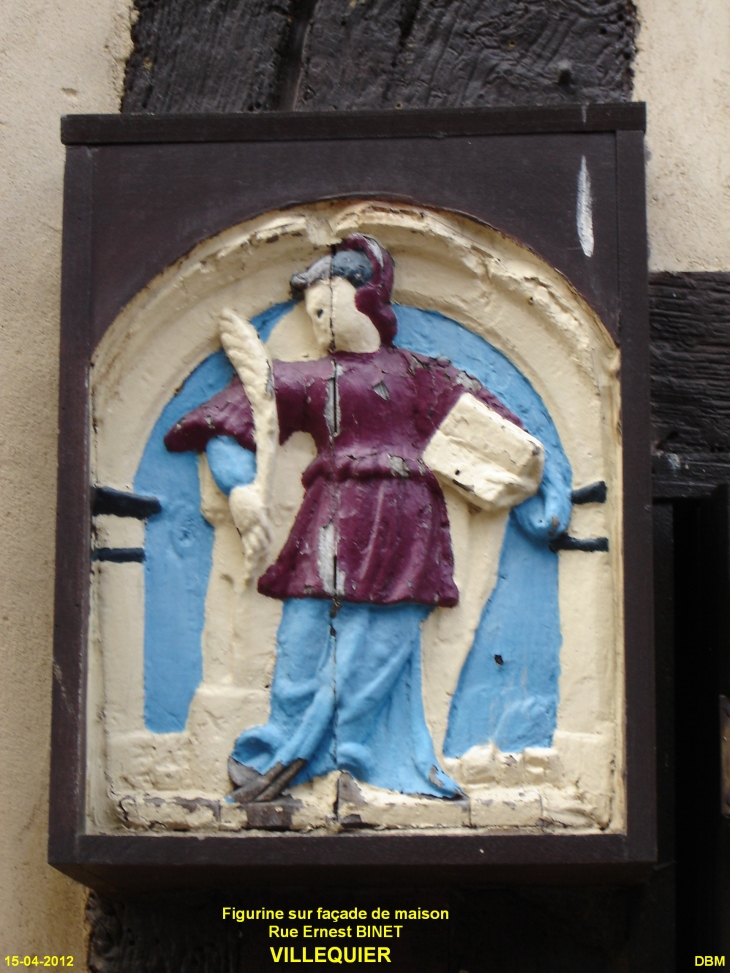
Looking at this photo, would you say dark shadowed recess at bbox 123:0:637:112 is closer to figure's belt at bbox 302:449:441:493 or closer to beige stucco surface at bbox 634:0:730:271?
beige stucco surface at bbox 634:0:730:271

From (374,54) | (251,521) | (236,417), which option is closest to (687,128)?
(374,54)

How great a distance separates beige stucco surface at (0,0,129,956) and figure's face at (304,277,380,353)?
0.63 m

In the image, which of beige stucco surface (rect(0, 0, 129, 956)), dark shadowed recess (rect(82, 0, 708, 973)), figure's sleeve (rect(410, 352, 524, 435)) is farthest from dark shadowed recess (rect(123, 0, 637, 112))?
figure's sleeve (rect(410, 352, 524, 435))

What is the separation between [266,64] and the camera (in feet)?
9.12

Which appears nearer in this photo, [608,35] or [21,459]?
[21,459]

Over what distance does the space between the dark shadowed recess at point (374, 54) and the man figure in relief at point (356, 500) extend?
56 centimetres

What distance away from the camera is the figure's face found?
2389 millimetres

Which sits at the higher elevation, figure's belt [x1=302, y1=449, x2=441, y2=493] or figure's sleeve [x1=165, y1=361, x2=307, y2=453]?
figure's sleeve [x1=165, y1=361, x2=307, y2=453]

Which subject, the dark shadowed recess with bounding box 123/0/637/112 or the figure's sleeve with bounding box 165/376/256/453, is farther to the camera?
the dark shadowed recess with bounding box 123/0/637/112

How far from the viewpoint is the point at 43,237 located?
2748 mm

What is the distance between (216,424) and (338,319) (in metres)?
0.30

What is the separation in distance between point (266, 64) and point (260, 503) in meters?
1.05

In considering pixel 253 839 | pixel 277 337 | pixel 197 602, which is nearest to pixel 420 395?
pixel 277 337

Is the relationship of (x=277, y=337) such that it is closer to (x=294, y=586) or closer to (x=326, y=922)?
(x=294, y=586)
